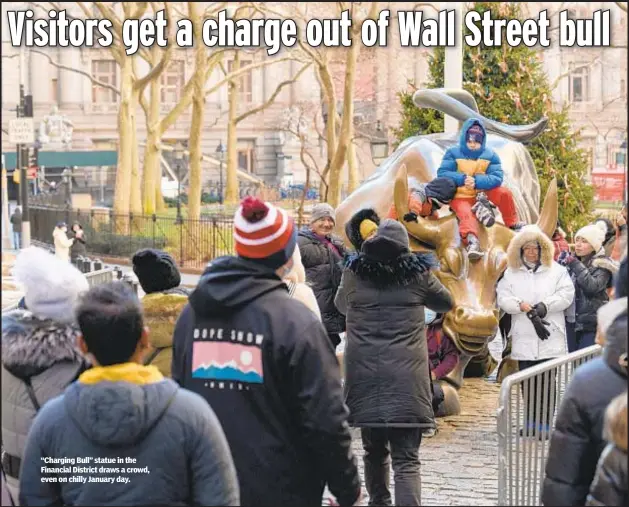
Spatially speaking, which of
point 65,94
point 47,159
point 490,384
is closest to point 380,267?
point 490,384

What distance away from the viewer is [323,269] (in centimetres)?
1131

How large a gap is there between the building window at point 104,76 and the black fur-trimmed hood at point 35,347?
64.2m

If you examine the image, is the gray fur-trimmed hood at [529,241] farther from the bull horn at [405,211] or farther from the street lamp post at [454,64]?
the street lamp post at [454,64]

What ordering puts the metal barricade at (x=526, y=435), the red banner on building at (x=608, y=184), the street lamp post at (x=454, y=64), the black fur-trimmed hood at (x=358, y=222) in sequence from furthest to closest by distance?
the red banner on building at (x=608, y=184)
the street lamp post at (x=454, y=64)
the black fur-trimmed hood at (x=358, y=222)
the metal barricade at (x=526, y=435)

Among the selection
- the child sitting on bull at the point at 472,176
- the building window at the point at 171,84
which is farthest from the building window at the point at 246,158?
the child sitting on bull at the point at 472,176

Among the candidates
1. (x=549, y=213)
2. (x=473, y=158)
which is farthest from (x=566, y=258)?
(x=473, y=158)

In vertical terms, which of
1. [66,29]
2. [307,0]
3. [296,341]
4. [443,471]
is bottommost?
[443,471]

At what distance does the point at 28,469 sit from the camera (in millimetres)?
4754

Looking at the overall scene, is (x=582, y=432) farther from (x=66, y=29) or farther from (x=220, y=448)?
(x=66, y=29)

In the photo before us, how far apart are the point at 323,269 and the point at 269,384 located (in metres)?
5.90

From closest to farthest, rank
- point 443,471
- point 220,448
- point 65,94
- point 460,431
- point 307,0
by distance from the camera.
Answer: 1. point 220,448
2. point 443,471
3. point 460,431
4. point 307,0
5. point 65,94

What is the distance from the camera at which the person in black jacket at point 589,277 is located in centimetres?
1098

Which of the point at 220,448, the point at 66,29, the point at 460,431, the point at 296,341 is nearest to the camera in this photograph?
the point at 220,448

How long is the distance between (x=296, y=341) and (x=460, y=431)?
5630 millimetres
